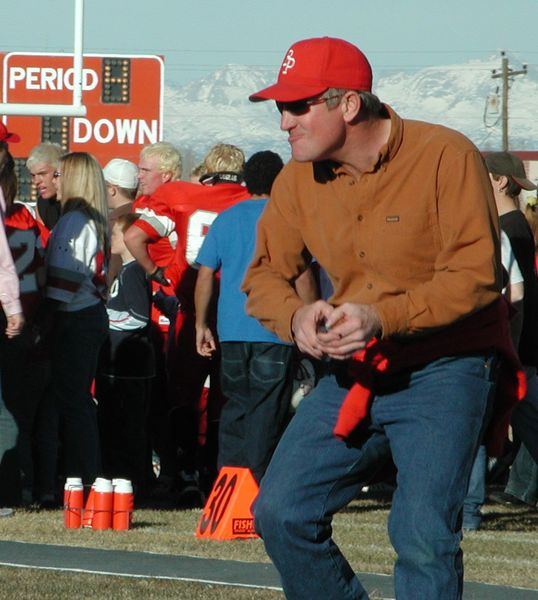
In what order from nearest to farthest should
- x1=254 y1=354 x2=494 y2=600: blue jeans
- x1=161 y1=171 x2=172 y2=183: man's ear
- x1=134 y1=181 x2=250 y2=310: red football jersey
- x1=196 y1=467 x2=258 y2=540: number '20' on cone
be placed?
x1=254 y1=354 x2=494 y2=600: blue jeans, x1=196 y1=467 x2=258 y2=540: number '20' on cone, x1=134 y1=181 x2=250 y2=310: red football jersey, x1=161 y1=171 x2=172 y2=183: man's ear

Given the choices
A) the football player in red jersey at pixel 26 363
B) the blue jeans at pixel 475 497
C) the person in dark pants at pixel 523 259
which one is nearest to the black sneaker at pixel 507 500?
the person in dark pants at pixel 523 259

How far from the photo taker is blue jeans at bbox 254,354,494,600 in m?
4.79

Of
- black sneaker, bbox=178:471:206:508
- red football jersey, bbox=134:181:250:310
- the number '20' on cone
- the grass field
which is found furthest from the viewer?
black sneaker, bbox=178:471:206:508

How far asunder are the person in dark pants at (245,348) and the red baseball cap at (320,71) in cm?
409

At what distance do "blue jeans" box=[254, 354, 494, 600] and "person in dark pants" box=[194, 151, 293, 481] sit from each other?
394cm

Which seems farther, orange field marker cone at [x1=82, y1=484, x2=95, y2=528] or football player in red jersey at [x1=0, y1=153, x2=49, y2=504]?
football player in red jersey at [x1=0, y1=153, x2=49, y2=504]

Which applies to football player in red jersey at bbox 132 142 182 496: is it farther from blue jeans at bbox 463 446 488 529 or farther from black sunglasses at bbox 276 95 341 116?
black sunglasses at bbox 276 95 341 116

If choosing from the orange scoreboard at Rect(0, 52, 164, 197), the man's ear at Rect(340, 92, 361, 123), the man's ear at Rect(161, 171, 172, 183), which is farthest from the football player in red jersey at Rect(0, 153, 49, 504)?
the orange scoreboard at Rect(0, 52, 164, 197)

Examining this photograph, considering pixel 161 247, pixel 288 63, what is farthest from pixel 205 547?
pixel 288 63

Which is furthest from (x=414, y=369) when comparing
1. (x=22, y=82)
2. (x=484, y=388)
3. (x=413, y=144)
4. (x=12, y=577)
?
(x=22, y=82)

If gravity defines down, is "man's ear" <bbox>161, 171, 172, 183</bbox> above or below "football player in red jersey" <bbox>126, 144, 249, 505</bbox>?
above

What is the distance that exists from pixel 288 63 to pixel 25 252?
4.63 m

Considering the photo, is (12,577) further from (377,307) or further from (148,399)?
(148,399)

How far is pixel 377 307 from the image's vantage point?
472cm
